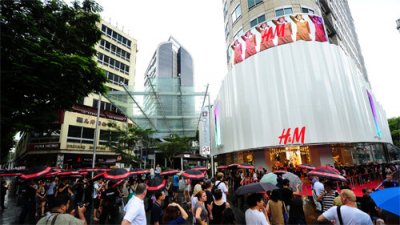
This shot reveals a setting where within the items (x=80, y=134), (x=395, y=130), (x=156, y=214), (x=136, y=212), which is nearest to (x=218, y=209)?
(x=156, y=214)

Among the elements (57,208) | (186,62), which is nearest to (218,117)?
(57,208)

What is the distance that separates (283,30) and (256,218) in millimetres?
21365

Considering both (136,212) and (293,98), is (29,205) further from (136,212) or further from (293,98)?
(293,98)

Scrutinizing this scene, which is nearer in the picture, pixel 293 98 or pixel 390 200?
pixel 390 200

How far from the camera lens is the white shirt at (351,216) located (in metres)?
3.14

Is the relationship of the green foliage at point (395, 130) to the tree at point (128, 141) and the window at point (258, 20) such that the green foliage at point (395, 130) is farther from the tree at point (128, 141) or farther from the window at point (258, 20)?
the tree at point (128, 141)

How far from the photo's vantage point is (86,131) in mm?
28297

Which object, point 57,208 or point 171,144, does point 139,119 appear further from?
point 57,208

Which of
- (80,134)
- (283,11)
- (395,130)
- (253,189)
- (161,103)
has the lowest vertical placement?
(253,189)

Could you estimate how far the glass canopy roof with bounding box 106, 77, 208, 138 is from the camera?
22.7 metres

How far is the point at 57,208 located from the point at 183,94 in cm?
2100

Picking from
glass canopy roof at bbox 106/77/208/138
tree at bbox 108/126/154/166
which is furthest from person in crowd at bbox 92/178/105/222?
tree at bbox 108/126/154/166

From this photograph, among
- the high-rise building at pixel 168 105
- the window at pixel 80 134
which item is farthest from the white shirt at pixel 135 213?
the window at pixel 80 134

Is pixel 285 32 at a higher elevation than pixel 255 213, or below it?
higher
